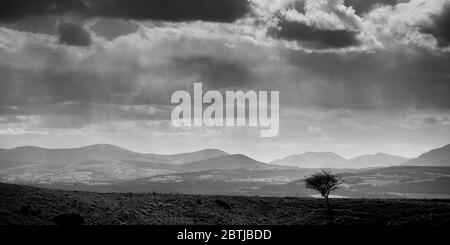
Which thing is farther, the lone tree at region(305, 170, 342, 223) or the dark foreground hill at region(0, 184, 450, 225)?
the lone tree at region(305, 170, 342, 223)

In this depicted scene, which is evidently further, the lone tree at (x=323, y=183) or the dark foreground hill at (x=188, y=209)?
the lone tree at (x=323, y=183)

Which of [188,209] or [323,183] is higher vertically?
[323,183]

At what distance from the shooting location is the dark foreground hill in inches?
2879

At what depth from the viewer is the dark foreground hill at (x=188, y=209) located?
240 ft

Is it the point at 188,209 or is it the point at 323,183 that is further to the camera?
the point at 323,183

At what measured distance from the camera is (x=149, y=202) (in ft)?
301

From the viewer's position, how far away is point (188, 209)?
9312 centimetres

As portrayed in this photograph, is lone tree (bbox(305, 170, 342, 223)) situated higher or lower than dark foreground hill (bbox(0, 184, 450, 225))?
higher

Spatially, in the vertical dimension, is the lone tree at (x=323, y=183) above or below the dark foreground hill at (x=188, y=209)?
above
